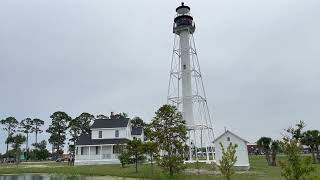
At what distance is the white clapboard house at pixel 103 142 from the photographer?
5469 centimetres

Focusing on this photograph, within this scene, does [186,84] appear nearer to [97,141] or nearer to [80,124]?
[97,141]

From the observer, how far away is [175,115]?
89.2 ft

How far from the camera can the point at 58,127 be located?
309ft

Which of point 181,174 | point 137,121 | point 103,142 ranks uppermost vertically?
point 137,121

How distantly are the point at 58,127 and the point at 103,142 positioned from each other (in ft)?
139

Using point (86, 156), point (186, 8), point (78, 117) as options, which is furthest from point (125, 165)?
point (78, 117)

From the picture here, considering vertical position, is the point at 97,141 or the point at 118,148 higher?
the point at 97,141

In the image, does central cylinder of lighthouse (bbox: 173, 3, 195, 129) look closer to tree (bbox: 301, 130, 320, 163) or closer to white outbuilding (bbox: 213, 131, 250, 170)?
white outbuilding (bbox: 213, 131, 250, 170)

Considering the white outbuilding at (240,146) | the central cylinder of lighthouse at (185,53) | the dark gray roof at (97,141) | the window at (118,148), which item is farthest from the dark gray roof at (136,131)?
the white outbuilding at (240,146)

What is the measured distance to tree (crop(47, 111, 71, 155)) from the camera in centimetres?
9350

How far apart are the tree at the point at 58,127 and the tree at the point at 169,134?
71432mm

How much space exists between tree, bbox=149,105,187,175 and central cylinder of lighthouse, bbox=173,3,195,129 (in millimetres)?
16507

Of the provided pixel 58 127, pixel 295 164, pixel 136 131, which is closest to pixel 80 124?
pixel 58 127

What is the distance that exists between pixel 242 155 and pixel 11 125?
87098 millimetres
